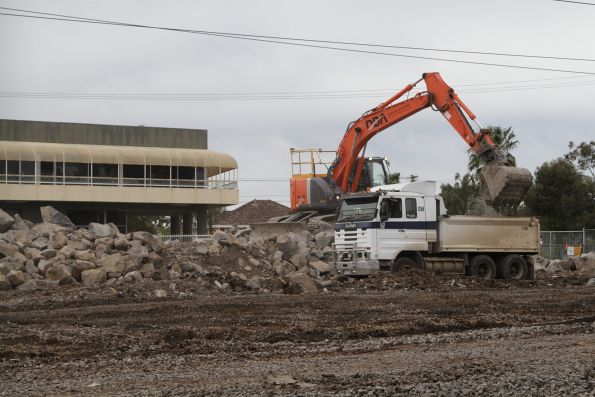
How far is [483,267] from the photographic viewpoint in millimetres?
28703

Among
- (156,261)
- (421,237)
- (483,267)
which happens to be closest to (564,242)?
(483,267)

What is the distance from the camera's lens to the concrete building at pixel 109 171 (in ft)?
190

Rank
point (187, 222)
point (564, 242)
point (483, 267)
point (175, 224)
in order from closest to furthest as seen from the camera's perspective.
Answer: point (483, 267)
point (564, 242)
point (187, 222)
point (175, 224)

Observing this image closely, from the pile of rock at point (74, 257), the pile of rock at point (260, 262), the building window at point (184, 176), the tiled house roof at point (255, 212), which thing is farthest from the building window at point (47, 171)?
the tiled house roof at point (255, 212)

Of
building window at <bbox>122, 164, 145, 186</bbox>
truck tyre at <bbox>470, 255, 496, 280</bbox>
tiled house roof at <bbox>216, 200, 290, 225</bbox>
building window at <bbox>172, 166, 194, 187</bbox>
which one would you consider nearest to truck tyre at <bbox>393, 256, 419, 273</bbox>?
truck tyre at <bbox>470, 255, 496, 280</bbox>

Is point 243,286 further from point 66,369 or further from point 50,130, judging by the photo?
point 50,130

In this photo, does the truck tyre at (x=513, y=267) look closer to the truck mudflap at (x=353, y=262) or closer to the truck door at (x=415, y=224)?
the truck door at (x=415, y=224)

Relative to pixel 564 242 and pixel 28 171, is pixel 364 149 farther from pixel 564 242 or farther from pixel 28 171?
pixel 28 171

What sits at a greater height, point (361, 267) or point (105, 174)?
point (105, 174)

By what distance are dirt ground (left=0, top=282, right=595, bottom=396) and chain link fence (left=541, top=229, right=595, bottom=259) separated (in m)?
27.4

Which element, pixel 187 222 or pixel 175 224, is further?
pixel 175 224

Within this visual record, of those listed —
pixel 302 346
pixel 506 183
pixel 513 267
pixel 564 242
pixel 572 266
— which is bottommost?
pixel 302 346

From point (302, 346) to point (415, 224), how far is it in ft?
48.0

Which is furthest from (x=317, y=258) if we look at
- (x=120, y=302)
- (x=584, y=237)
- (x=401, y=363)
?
(x=584, y=237)
